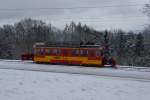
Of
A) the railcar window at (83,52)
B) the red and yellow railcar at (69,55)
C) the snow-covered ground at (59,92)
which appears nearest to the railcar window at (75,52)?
the red and yellow railcar at (69,55)

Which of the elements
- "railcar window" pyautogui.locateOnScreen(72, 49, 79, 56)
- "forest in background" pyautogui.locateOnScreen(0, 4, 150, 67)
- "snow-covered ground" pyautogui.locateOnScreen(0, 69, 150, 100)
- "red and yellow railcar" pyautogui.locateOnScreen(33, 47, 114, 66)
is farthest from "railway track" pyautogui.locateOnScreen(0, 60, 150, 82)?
"forest in background" pyautogui.locateOnScreen(0, 4, 150, 67)

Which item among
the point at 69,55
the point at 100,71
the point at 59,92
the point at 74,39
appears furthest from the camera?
the point at 74,39

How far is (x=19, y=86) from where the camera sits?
14.1m

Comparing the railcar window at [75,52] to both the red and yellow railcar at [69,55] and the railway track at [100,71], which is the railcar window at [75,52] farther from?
the railway track at [100,71]

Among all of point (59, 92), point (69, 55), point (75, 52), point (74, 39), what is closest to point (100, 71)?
point (75, 52)

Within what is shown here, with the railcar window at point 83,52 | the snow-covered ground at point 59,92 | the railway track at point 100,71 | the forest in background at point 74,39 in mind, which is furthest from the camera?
the forest in background at point 74,39

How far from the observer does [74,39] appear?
95.8 m

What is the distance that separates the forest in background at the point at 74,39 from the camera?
68.0 m

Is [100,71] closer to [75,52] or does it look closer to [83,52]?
[83,52]

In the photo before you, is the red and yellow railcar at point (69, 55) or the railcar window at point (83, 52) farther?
the railcar window at point (83, 52)

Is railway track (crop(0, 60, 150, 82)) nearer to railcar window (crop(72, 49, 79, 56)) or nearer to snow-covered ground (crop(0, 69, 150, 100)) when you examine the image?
railcar window (crop(72, 49, 79, 56))

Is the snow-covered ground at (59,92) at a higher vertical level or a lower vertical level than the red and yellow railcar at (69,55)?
lower

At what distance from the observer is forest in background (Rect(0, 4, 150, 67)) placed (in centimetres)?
6800

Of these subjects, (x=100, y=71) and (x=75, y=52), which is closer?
(x=100, y=71)
